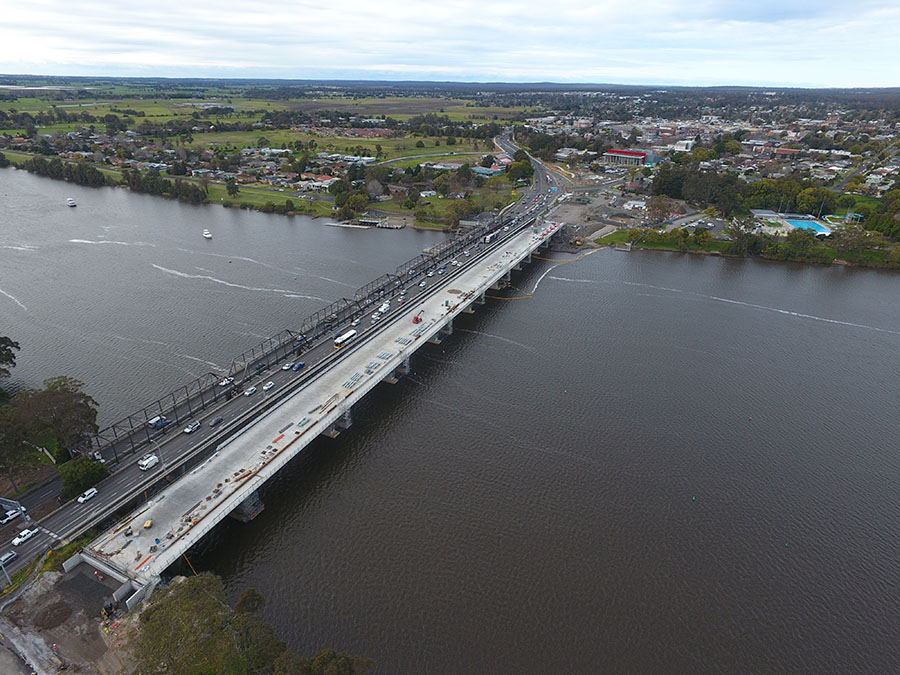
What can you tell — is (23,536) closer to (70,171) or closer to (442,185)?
(442,185)

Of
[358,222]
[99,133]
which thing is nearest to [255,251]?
[358,222]

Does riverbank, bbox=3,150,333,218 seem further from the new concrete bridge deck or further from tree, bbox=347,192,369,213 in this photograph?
the new concrete bridge deck

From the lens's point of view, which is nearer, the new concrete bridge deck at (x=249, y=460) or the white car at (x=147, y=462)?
the new concrete bridge deck at (x=249, y=460)

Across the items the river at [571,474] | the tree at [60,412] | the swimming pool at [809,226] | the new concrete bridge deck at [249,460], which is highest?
the tree at [60,412]

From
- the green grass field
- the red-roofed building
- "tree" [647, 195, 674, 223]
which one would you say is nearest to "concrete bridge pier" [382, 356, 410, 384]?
"tree" [647, 195, 674, 223]

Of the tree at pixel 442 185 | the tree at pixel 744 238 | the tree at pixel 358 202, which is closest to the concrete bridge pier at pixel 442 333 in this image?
the tree at pixel 358 202

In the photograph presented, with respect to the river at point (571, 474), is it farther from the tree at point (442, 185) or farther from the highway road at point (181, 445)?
the tree at point (442, 185)

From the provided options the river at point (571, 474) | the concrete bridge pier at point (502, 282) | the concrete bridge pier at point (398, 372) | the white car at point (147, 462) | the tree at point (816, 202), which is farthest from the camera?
the tree at point (816, 202)

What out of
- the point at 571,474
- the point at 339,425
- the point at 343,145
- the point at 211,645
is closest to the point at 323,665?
the point at 211,645
